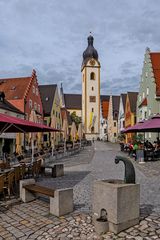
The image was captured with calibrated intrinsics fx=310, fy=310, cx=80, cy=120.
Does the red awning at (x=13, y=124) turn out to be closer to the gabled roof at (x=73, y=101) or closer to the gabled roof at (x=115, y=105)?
the gabled roof at (x=115, y=105)

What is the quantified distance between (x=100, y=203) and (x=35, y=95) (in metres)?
38.7

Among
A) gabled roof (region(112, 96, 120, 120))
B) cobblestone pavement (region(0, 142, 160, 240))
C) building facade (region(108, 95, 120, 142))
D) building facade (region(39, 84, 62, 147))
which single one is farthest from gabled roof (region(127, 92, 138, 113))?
cobblestone pavement (region(0, 142, 160, 240))

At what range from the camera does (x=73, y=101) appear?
124 metres

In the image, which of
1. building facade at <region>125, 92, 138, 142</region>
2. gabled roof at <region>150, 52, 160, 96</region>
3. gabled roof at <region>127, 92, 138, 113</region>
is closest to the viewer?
gabled roof at <region>150, 52, 160, 96</region>

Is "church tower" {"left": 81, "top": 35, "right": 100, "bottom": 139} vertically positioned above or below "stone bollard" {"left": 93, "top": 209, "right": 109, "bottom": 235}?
above

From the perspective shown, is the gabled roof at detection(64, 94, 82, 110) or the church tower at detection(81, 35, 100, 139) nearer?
the church tower at detection(81, 35, 100, 139)

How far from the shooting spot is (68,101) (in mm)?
123812

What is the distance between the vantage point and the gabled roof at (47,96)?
52.9 meters

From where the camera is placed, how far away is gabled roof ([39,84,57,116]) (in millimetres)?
52906

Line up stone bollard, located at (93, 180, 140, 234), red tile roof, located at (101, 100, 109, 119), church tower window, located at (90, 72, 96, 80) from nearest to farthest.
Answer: stone bollard, located at (93, 180, 140, 234) < church tower window, located at (90, 72, 96, 80) < red tile roof, located at (101, 100, 109, 119)

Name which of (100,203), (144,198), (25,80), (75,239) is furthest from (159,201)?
(25,80)

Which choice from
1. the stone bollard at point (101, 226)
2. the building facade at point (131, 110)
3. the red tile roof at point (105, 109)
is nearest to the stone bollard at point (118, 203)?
the stone bollard at point (101, 226)

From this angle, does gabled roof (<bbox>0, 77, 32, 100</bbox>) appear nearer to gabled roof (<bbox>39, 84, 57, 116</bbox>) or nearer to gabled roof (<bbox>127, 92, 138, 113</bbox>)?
gabled roof (<bbox>39, 84, 57, 116</bbox>)

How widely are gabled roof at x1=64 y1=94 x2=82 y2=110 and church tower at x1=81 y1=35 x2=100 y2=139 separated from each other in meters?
24.6
